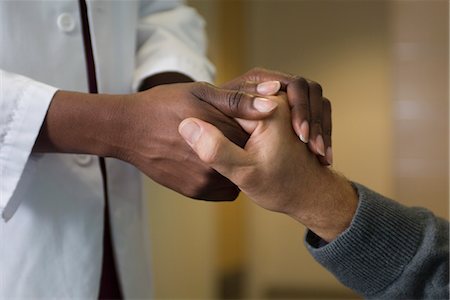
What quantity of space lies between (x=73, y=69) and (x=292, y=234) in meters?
2.33

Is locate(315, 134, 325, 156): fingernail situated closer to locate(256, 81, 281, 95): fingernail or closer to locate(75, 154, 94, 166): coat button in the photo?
locate(256, 81, 281, 95): fingernail

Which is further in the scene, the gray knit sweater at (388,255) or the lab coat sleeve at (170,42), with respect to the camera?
the lab coat sleeve at (170,42)

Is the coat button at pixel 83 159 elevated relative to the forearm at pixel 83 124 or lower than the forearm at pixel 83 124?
lower

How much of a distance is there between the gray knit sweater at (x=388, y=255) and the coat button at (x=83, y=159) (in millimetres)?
293

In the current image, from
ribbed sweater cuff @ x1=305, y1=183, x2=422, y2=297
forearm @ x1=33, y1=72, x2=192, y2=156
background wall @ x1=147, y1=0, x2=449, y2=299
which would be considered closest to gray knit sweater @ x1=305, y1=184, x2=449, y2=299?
ribbed sweater cuff @ x1=305, y1=183, x2=422, y2=297

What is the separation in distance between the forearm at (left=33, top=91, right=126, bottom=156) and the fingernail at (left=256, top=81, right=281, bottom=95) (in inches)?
5.3

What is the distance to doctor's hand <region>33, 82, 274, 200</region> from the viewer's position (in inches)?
20.9

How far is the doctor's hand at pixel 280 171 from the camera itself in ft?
1.62

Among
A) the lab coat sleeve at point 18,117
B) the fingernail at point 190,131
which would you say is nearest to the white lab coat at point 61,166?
the lab coat sleeve at point 18,117

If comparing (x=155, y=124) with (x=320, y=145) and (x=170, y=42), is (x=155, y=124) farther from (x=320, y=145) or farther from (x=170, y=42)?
(x=170, y=42)

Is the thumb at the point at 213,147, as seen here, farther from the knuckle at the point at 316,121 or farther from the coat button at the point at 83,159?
the coat button at the point at 83,159

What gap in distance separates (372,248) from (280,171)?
5.2 inches

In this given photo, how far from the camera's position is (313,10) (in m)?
2.84

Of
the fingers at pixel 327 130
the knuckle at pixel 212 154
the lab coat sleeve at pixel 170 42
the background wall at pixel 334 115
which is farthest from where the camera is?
the background wall at pixel 334 115
